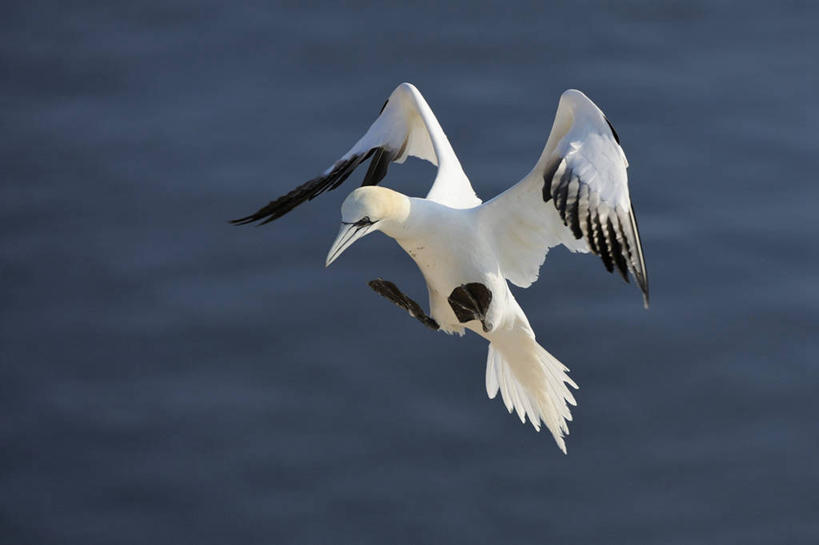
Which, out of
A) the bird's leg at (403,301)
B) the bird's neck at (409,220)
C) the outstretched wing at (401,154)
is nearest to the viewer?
the bird's neck at (409,220)

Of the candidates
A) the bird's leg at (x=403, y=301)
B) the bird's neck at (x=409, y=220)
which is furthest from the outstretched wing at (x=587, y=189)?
the bird's leg at (x=403, y=301)

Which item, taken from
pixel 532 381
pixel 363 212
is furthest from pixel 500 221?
pixel 532 381

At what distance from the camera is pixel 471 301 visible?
21.2 ft

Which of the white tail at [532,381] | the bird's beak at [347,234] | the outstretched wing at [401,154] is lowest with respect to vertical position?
the white tail at [532,381]

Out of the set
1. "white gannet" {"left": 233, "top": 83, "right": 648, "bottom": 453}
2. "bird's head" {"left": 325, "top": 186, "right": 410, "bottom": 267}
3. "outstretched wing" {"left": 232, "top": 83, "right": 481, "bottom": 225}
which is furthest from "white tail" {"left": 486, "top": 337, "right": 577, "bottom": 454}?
"bird's head" {"left": 325, "top": 186, "right": 410, "bottom": 267}

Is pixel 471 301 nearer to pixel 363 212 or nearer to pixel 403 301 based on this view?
pixel 403 301

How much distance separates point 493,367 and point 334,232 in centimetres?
382

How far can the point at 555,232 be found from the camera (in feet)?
21.9

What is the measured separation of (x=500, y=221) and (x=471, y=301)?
1.29 ft

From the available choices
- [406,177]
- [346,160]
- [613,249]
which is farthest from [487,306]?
[406,177]

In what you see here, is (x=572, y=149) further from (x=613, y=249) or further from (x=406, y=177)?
(x=406, y=177)

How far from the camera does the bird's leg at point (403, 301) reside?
6617 millimetres

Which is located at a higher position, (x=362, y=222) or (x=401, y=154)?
(x=401, y=154)

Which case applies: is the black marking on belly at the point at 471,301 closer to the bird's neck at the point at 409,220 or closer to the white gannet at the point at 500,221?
the white gannet at the point at 500,221
